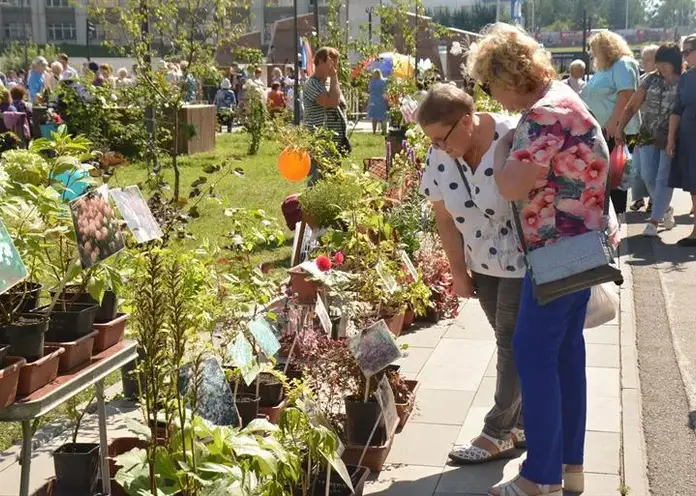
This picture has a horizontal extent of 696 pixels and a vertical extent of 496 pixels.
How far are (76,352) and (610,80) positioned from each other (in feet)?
24.8

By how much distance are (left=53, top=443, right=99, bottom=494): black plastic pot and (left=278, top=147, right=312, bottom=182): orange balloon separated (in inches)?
172

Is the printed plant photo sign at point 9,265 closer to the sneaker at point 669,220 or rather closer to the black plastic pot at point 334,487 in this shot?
the black plastic pot at point 334,487

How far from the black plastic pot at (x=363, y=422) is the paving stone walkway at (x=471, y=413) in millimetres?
145

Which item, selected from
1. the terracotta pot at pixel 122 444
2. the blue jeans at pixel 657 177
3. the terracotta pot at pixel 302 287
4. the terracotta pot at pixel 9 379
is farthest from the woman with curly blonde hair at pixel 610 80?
the terracotta pot at pixel 9 379

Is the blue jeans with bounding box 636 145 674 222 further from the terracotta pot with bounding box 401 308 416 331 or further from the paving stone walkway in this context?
the terracotta pot with bounding box 401 308 416 331

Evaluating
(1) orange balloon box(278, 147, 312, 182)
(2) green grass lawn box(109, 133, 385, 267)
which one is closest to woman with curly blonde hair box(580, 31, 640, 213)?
(2) green grass lawn box(109, 133, 385, 267)

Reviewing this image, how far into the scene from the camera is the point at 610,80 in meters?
9.81

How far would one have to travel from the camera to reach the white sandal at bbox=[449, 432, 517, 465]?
4340 millimetres

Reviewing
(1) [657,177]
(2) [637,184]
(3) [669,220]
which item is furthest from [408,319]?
(2) [637,184]

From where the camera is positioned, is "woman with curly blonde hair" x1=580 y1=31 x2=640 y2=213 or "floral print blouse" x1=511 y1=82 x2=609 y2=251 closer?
"floral print blouse" x1=511 y1=82 x2=609 y2=251

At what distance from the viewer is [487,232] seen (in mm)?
4043

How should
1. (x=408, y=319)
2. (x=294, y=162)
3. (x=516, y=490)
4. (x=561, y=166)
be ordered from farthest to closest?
(x=294, y=162) → (x=408, y=319) → (x=516, y=490) → (x=561, y=166)

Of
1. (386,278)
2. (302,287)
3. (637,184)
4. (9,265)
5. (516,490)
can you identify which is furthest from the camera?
(637,184)

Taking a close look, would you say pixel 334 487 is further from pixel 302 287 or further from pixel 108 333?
pixel 302 287
